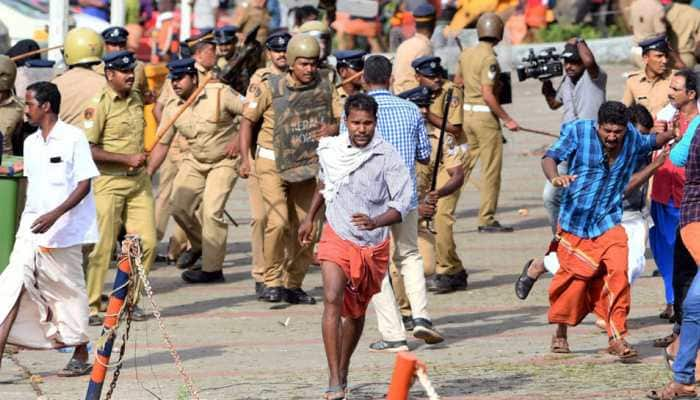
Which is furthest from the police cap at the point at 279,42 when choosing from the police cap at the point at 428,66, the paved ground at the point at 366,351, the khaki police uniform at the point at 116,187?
the paved ground at the point at 366,351

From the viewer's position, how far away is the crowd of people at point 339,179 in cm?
1027

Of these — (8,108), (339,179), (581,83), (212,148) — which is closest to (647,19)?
(581,83)

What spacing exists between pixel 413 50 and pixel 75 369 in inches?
263

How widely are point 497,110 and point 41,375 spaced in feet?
21.7

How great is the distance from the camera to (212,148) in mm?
14820

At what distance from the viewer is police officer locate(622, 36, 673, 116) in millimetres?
13727

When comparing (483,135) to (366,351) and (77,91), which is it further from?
(366,351)

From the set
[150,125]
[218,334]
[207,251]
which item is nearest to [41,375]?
[218,334]

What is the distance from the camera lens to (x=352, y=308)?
10.2 metres

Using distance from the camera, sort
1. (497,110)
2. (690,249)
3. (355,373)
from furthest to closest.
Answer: (497,110)
(355,373)
(690,249)

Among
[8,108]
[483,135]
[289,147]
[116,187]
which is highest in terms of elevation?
[8,108]

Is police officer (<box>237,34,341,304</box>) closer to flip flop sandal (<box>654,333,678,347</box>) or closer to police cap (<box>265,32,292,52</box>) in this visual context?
police cap (<box>265,32,292,52</box>)

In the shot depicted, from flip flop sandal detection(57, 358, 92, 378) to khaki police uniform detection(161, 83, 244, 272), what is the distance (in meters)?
3.62

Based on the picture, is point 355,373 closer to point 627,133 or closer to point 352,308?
point 352,308
